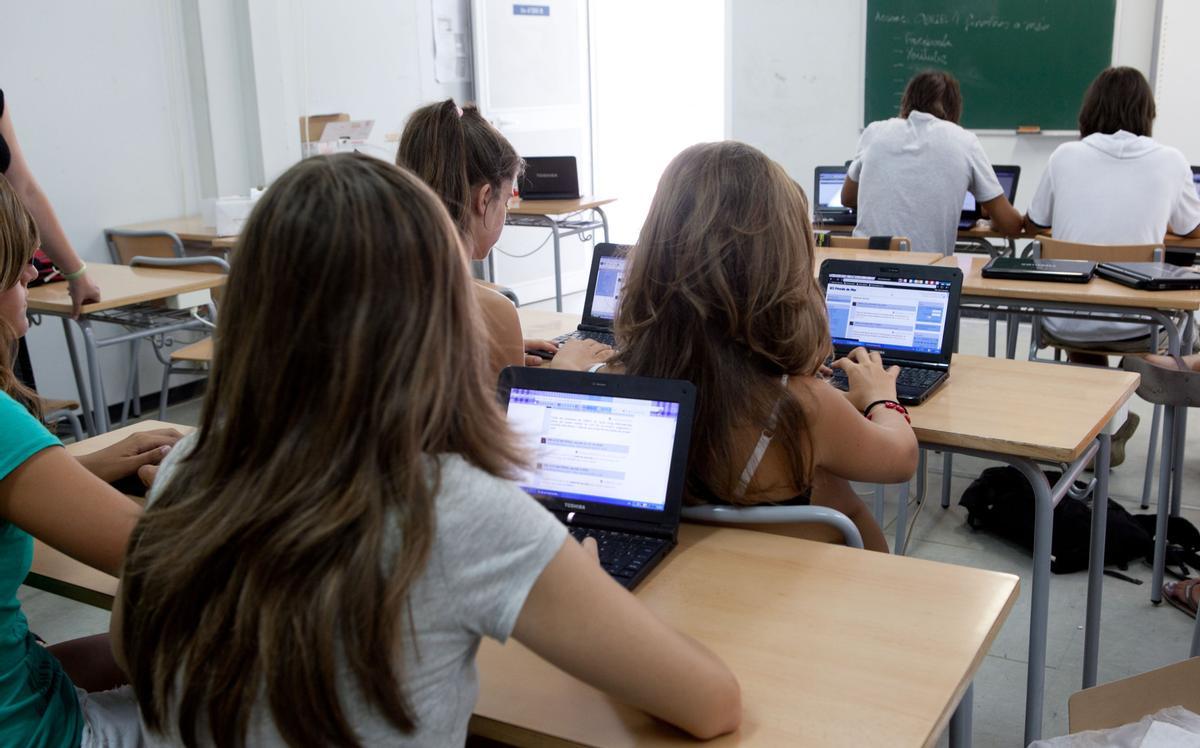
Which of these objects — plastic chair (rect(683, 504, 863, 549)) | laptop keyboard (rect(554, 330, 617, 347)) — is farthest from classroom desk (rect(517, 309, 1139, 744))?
laptop keyboard (rect(554, 330, 617, 347))

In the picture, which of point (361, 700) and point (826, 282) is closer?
point (361, 700)

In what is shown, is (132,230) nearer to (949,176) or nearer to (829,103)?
(949,176)

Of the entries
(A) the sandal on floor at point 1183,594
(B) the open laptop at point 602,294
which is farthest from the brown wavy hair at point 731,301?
(A) the sandal on floor at point 1183,594

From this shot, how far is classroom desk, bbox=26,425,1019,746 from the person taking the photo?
1.06 meters

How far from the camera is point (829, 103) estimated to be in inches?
259

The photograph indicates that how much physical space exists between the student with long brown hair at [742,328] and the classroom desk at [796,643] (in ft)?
0.46

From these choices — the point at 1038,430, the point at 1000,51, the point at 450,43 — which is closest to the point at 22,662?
the point at 1038,430

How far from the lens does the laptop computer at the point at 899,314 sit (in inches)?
89.8

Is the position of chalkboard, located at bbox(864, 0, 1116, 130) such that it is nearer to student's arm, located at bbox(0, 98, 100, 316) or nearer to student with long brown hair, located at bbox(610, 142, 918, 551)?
student's arm, located at bbox(0, 98, 100, 316)

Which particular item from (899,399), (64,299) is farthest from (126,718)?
(64,299)

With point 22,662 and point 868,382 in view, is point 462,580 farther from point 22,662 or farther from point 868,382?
point 868,382

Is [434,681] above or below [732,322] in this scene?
below

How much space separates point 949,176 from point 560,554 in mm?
3878

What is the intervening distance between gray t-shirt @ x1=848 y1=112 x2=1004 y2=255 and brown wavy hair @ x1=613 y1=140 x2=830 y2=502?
295 centimetres
